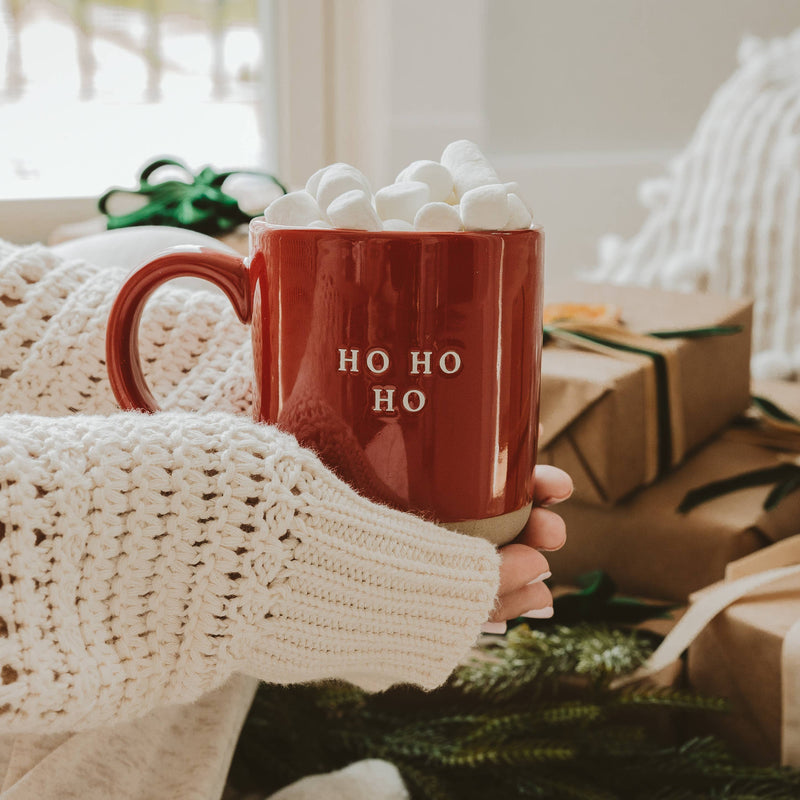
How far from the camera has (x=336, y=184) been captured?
364 mm

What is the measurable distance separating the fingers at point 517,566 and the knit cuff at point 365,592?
1 centimetres

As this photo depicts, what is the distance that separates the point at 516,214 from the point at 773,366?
889 millimetres

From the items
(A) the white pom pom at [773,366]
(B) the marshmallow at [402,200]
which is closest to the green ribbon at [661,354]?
(A) the white pom pom at [773,366]

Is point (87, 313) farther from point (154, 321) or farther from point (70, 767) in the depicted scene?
point (70, 767)

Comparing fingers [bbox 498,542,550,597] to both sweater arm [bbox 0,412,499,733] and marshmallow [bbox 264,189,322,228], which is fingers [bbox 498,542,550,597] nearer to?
sweater arm [bbox 0,412,499,733]

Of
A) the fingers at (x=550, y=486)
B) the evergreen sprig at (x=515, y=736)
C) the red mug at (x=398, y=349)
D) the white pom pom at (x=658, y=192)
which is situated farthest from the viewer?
the white pom pom at (x=658, y=192)

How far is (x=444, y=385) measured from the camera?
35 centimetres

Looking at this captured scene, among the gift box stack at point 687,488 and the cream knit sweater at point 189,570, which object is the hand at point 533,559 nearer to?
the cream knit sweater at point 189,570

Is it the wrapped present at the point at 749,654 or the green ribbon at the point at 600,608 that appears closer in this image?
the wrapped present at the point at 749,654

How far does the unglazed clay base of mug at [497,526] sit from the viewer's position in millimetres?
378

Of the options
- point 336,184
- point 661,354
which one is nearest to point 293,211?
point 336,184

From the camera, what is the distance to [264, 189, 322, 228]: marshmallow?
0.36 m

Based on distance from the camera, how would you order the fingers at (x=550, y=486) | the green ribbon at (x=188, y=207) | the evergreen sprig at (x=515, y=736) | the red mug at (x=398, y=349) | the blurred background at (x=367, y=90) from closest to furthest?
the red mug at (x=398, y=349) → the fingers at (x=550, y=486) → the evergreen sprig at (x=515, y=736) → the green ribbon at (x=188, y=207) → the blurred background at (x=367, y=90)

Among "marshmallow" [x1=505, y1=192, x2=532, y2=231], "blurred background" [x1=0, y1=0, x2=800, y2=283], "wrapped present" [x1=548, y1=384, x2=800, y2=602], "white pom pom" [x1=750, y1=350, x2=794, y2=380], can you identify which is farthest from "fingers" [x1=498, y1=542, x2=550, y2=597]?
"white pom pom" [x1=750, y1=350, x2=794, y2=380]
